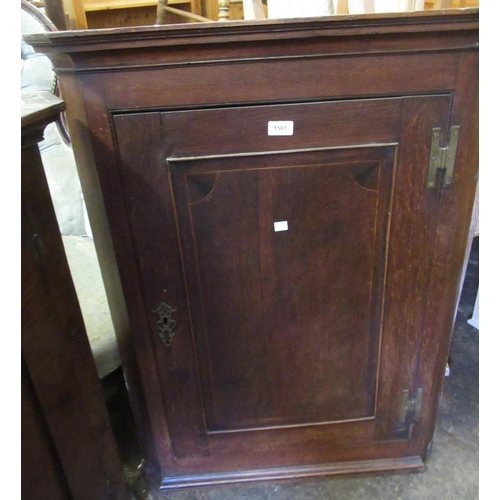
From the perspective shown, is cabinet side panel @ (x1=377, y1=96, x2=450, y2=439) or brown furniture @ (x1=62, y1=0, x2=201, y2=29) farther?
brown furniture @ (x1=62, y1=0, x2=201, y2=29)

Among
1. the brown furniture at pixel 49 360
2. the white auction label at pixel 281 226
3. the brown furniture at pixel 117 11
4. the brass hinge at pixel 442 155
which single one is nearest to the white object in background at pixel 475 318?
the brass hinge at pixel 442 155

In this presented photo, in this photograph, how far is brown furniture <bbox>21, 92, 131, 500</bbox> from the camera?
685mm

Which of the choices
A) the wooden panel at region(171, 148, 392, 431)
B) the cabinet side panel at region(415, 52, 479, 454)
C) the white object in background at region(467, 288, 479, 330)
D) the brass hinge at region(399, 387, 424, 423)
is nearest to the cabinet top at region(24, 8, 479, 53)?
the cabinet side panel at region(415, 52, 479, 454)

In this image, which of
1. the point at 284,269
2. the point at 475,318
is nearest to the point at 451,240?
the point at 284,269

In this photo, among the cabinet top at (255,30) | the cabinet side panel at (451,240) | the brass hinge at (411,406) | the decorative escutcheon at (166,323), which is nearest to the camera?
the cabinet top at (255,30)

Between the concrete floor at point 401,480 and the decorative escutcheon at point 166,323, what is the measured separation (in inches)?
19.9

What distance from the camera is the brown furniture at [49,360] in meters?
0.68

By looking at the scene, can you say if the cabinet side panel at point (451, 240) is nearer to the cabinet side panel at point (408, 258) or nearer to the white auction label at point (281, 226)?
the cabinet side panel at point (408, 258)

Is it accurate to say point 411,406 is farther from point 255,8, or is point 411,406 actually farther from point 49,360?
point 255,8

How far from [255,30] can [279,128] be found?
16 centimetres

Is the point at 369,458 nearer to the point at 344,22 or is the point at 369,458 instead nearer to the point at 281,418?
the point at 281,418

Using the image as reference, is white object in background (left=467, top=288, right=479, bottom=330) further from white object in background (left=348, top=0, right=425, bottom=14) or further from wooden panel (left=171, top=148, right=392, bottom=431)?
white object in background (left=348, top=0, right=425, bottom=14)

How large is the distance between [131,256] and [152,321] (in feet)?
0.52
